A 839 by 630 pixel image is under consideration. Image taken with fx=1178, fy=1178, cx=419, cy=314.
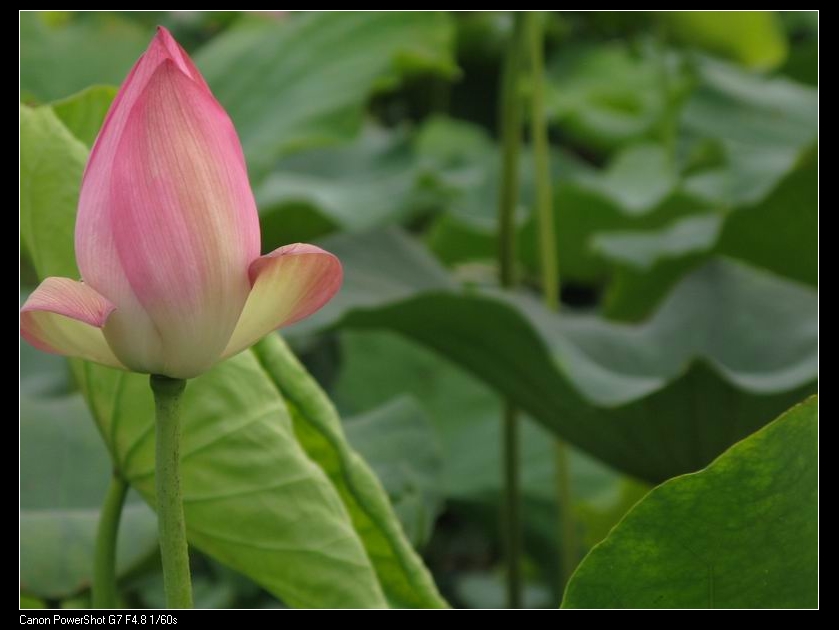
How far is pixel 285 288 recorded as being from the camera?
0.36m

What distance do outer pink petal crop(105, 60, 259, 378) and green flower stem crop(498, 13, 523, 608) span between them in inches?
27.5

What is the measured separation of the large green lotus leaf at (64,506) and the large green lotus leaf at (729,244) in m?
0.65

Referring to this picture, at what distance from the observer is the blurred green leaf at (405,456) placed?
28.0 inches

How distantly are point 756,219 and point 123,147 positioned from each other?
0.92 meters

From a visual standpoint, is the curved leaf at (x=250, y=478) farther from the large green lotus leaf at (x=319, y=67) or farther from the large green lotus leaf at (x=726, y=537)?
the large green lotus leaf at (x=319, y=67)

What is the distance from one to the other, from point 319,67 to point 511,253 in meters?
0.31

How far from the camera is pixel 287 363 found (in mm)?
518

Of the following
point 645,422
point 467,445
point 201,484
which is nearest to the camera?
point 201,484

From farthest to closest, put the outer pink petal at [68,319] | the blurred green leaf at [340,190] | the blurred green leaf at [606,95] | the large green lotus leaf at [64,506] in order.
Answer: the blurred green leaf at [606,95], the blurred green leaf at [340,190], the large green lotus leaf at [64,506], the outer pink petal at [68,319]

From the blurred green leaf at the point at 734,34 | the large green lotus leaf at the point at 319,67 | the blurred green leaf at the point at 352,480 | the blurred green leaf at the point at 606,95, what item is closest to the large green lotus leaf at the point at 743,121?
the blurred green leaf at the point at 606,95

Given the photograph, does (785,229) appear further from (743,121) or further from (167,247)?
(167,247)

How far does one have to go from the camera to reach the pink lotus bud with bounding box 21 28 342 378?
34cm
